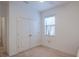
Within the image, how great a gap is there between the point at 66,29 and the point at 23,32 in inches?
42.7

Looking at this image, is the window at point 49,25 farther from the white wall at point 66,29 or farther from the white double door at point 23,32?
the white double door at point 23,32

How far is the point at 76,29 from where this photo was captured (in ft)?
7.61

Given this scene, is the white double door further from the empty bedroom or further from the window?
the window

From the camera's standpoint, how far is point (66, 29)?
7.85 ft

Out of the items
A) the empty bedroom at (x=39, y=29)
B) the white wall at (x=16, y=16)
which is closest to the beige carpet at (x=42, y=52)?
the empty bedroom at (x=39, y=29)

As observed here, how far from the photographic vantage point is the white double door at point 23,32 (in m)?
2.11

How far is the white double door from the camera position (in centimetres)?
211

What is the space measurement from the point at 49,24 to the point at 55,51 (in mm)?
656

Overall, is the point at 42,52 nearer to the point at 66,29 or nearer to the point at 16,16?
the point at 66,29

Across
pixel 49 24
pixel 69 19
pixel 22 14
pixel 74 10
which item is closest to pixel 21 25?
pixel 22 14

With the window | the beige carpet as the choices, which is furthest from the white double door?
the window

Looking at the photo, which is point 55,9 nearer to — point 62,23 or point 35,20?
point 62,23

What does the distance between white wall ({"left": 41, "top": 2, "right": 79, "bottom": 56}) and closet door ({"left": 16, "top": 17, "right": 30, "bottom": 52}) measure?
420 millimetres

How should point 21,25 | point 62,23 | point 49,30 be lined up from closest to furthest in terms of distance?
point 21,25
point 49,30
point 62,23
